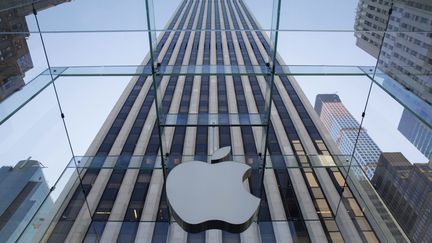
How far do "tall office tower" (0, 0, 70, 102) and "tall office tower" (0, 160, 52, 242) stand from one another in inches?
68.7

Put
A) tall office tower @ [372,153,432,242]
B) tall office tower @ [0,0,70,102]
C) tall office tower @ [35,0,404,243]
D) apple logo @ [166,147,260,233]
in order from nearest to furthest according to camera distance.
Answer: tall office tower @ [0,0,70,102] < apple logo @ [166,147,260,233] < tall office tower @ [372,153,432,242] < tall office tower @ [35,0,404,243]

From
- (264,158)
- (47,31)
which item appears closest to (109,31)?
(47,31)

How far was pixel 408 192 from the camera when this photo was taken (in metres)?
6.10

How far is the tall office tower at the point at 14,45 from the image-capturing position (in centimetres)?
418

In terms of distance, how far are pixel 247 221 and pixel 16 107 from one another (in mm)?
4097

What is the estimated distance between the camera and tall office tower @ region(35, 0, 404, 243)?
5.90 m

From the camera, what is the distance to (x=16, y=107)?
4.03 metres

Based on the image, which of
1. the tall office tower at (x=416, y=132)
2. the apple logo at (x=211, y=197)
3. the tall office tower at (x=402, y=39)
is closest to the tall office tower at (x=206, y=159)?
the apple logo at (x=211, y=197)

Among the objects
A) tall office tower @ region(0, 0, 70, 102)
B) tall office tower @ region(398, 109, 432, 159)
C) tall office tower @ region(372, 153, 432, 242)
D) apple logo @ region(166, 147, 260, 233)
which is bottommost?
tall office tower @ region(372, 153, 432, 242)

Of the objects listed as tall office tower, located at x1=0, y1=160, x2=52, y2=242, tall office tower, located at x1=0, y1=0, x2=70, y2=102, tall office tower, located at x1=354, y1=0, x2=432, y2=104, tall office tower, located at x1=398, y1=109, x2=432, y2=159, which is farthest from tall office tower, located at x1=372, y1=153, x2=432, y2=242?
tall office tower, located at x1=0, y1=160, x2=52, y2=242

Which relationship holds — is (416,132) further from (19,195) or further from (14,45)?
(19,195)

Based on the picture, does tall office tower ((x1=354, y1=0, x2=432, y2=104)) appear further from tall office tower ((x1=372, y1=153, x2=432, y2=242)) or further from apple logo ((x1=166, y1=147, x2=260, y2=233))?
apple logo ((x1=166, y1=147, x2=260, y2=233))

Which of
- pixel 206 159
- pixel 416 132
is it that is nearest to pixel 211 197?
pixel 206 159

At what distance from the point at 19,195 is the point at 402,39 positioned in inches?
307
